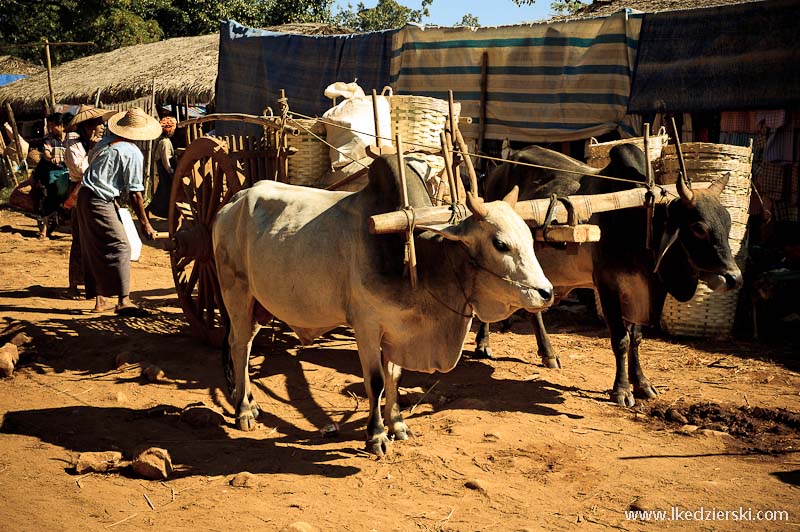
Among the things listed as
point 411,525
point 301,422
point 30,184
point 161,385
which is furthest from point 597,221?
point 30,184

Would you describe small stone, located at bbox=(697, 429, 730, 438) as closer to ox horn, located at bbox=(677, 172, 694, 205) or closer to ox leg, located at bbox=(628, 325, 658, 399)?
ox leg, located at bbox=(628, 325, 658, 399)

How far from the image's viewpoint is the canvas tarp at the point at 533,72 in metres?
8.48

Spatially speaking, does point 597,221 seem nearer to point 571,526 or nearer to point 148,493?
point 571,526

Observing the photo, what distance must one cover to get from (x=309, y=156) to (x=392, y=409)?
2391 millimetres

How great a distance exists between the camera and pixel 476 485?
4203 millimetres


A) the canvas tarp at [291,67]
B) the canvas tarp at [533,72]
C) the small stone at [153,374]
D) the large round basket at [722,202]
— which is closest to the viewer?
the small stone at [153,374]

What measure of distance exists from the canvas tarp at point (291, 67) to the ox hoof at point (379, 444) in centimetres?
664

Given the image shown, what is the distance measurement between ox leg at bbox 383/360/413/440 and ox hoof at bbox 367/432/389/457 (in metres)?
0.23

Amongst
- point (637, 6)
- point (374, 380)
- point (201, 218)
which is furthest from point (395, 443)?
point (637, 6)

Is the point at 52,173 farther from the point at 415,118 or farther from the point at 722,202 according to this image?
the point at 722,202

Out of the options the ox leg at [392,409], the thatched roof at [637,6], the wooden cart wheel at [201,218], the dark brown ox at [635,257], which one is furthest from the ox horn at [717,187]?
the thatched roof at [637,6]

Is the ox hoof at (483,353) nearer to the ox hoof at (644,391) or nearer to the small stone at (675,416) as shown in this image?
the ox hoof at (644,391)

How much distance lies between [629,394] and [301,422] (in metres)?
2.40

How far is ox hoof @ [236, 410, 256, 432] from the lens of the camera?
205 inches
